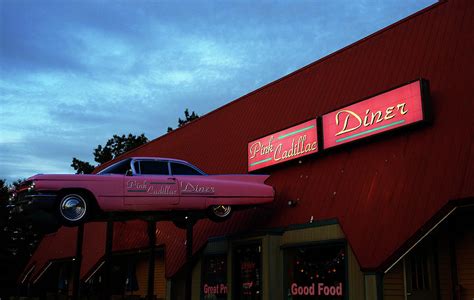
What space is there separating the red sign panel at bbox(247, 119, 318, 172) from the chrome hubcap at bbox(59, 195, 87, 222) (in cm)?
597

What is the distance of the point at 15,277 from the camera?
37438 millimetres

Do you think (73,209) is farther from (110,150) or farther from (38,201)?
(110,150)

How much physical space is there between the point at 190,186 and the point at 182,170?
58cm

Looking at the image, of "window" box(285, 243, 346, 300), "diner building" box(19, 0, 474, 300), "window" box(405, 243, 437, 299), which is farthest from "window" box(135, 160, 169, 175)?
"window" box(405, 243, 437, 299)

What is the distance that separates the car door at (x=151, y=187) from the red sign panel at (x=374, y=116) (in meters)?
4.27

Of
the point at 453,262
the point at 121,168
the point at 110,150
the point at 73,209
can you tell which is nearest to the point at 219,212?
the point at 121,168

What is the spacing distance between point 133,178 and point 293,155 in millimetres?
4761

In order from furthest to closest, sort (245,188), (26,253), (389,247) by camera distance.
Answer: (26,253) < (245,188) < (389,247)

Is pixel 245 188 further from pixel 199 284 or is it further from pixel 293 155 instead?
pixel 199 284

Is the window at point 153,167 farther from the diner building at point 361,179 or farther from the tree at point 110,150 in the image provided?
the tree at point 110,150

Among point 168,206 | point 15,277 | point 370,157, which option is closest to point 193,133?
point 168,206

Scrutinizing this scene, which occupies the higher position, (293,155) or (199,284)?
(293,155)

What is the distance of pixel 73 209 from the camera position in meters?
12.1

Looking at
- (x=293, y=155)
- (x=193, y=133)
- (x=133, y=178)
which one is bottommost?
(x=133, y=178)
